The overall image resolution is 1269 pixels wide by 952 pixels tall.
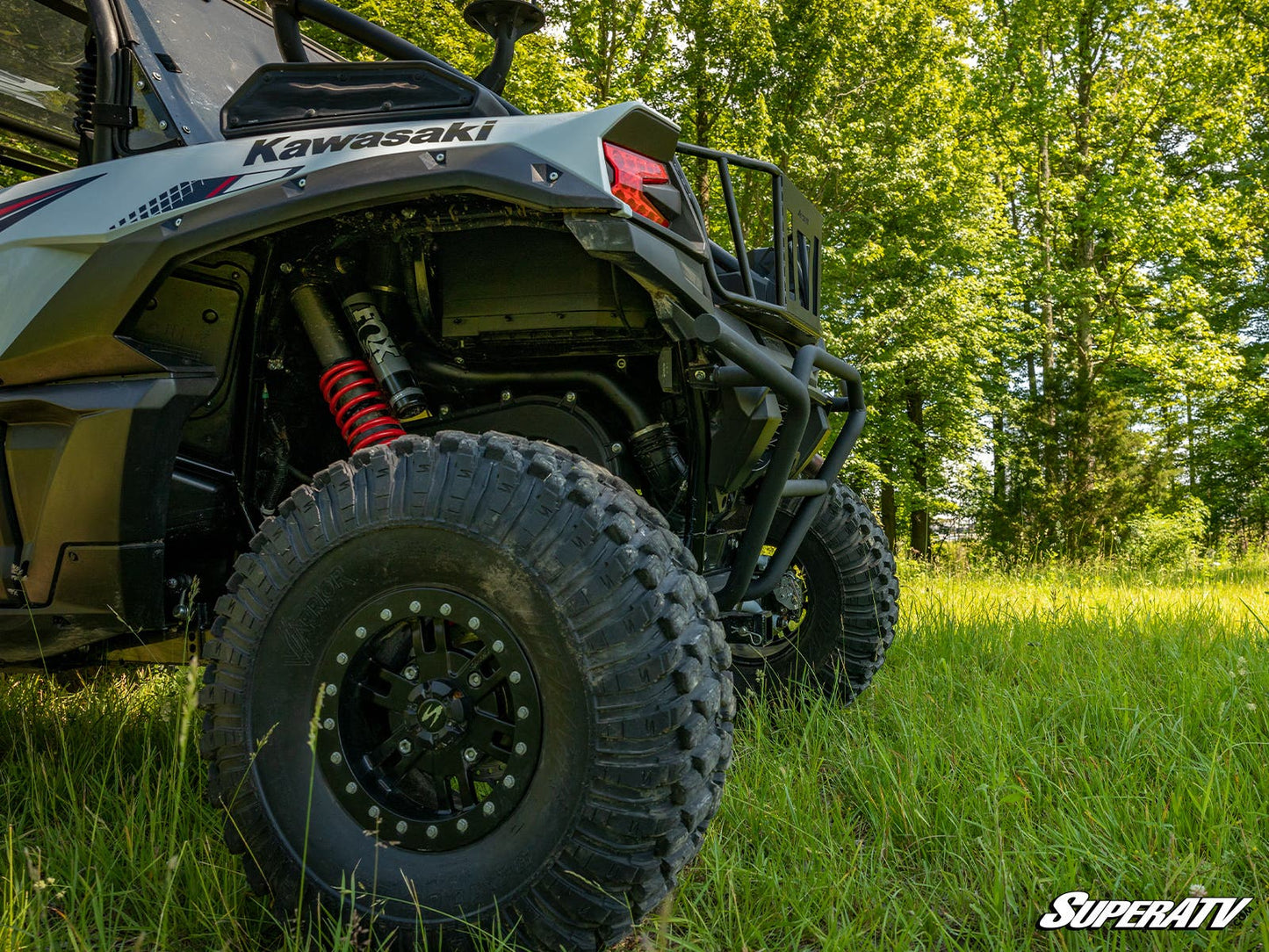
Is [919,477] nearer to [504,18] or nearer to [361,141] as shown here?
[504,18]

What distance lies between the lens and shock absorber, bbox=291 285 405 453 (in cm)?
207

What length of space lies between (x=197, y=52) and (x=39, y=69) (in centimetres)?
129

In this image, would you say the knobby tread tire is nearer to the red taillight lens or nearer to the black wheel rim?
the red taillight lens

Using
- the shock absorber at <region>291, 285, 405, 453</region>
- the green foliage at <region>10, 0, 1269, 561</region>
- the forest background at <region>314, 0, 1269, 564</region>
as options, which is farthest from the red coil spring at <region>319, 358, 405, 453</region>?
the forest background at <region>314, 0, 1269, 564</region>

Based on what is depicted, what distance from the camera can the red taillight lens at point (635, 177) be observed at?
1.69 m

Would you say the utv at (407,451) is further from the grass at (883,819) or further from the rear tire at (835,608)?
the rear tire at (835,608)

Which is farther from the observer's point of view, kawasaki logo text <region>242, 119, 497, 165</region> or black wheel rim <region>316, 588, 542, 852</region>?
kawasaki logo text <region>242, 119, 497, 165</region>

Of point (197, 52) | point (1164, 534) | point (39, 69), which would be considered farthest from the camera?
point (1164, 534)

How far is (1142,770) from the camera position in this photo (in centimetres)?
218

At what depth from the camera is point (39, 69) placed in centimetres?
328

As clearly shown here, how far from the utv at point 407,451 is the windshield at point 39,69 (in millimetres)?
998

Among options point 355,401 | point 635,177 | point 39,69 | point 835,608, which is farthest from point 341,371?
point 39,69

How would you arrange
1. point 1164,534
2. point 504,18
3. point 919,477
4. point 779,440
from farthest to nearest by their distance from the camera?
point 919,477
point 1164,534
point 504,18
point 779,440

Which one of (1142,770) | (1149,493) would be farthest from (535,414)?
(1149,493)
